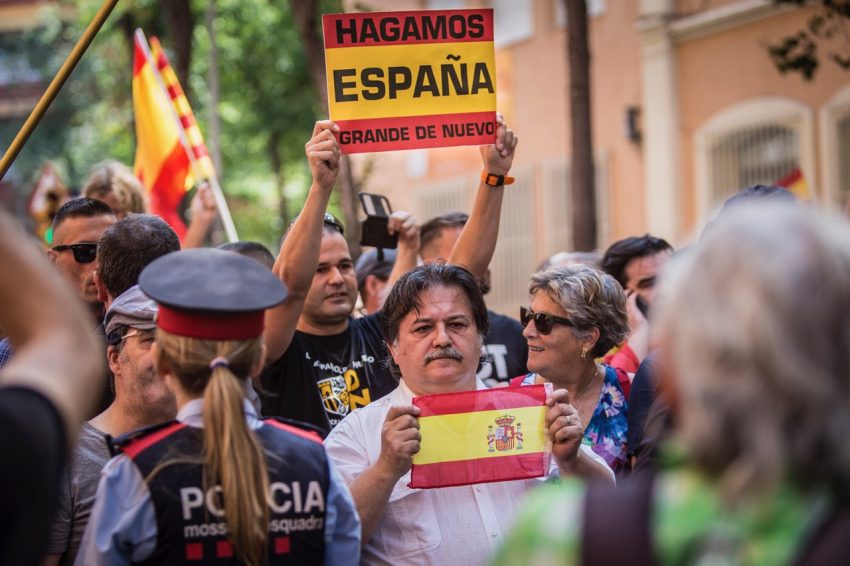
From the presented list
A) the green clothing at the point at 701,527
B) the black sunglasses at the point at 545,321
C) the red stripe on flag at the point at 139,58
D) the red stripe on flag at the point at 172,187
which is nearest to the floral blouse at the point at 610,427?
the black sunglasses at the point at 545,321

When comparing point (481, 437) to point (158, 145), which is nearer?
point (481, 437)

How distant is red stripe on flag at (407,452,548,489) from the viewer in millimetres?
3934

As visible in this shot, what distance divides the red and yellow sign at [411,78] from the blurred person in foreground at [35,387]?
9.32 ft

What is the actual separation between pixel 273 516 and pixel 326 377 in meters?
2.14

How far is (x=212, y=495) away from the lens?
10.2 feet

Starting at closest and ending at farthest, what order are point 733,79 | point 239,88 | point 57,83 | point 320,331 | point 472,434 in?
point 472,434 → point 57,83 → point 320,331 → point 733,79 → point 239,88

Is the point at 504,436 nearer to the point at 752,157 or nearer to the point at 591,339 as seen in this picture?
the point at 591,339

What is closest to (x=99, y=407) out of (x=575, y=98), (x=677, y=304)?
(x=677, y=304)

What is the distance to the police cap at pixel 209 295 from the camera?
3.11m

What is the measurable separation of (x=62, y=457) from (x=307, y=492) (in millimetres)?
1088

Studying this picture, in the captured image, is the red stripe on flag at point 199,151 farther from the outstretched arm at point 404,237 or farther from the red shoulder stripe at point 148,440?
the red shoulder stripe at point 148,440

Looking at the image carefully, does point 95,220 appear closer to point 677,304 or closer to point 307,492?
point 307,492

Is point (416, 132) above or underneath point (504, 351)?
above

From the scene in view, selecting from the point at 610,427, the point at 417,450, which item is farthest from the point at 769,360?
the point at 610,427
